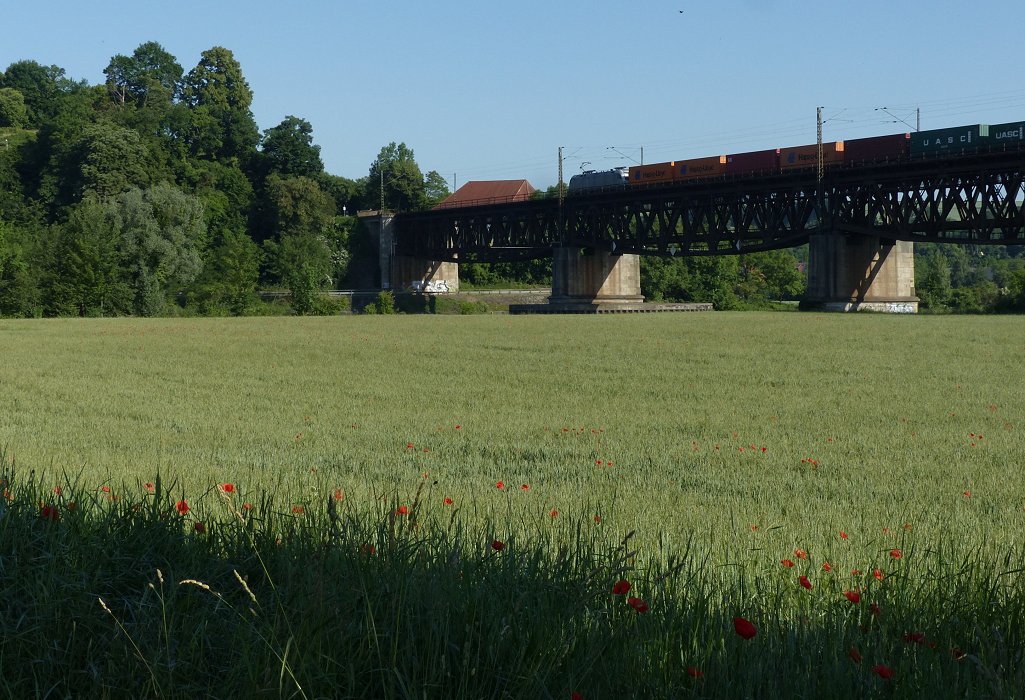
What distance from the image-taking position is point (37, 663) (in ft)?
14.9

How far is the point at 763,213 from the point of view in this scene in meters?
98.4

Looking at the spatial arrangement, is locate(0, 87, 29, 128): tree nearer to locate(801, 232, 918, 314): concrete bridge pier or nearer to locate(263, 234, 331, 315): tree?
locate(263, 234, 331, 315): tree

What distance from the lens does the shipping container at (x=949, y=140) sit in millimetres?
82312

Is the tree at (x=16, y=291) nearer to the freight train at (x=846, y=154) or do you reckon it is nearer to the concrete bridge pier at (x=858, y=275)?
the freight train at (x=846, y=154)

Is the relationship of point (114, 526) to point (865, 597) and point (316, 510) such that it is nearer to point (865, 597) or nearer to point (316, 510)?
point (316, 510)

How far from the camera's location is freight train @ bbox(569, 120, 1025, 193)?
82.1m

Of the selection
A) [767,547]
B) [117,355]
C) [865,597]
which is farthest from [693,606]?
[117,355]

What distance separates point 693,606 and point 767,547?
271 cm

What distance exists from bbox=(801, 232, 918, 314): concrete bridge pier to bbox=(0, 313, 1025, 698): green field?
5310 centimetres

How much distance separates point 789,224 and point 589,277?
26.6m

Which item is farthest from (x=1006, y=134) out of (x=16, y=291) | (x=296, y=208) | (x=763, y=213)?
(x=296, y=208)

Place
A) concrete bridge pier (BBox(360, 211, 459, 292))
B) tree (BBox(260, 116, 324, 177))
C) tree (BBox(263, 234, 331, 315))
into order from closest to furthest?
tree (BBox(263, 234, 331, 315)), concrete bridge pier (BBox(360, 211, 459, 292)), tree (BBox(260, 116, 324, 177))

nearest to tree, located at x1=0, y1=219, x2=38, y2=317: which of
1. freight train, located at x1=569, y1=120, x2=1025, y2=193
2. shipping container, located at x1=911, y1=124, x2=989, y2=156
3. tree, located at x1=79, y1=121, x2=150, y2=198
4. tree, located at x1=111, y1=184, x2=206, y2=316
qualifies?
tree, located at x1=111, y1=184, x2=206, y2=316

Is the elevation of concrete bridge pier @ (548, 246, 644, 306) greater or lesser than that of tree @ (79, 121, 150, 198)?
lesser
